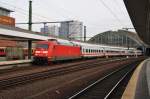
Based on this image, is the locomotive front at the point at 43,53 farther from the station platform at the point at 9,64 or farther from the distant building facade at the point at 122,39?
the distant building facade at the point at 122,39

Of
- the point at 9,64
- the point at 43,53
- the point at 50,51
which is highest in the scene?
the point at 50,51

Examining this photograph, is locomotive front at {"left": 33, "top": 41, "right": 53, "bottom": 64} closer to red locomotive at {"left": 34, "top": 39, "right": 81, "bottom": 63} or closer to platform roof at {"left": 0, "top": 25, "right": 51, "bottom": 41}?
red locomotive at {"left": 34, "top": 39, "right": 81, "bottom": 63}

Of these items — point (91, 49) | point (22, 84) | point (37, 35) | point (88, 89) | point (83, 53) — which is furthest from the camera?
point (91, 49)

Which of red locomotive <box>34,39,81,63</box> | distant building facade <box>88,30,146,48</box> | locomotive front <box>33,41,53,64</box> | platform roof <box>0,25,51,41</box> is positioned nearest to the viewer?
platform roof <box>0,25,51,41</box>

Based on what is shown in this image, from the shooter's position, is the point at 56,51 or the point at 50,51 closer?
the point at 50,51

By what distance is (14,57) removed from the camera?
5547 centimetres

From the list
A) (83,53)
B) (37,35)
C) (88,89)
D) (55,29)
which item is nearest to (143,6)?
(88,89)

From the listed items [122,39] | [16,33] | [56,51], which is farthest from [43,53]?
[122,39]

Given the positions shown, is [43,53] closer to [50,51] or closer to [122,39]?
[50,51]

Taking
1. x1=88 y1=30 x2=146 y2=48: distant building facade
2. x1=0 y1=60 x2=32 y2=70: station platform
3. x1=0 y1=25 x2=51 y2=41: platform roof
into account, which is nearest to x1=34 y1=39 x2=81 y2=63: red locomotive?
x1=0 y1=60 x2=32 y2=70: station platform

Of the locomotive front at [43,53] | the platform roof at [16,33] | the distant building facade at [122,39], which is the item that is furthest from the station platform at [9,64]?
the distant building facade at [122,39]

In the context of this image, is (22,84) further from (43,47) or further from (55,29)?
(55,29)

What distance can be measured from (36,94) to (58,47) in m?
24.1

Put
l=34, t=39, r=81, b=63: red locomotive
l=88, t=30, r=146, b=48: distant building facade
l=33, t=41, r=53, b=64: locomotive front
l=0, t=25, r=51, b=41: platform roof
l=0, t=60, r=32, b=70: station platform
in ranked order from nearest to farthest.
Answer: l=0, t=60, r=32, b=70: station platform, l=0, t=25, r=51, b=41: platform roof, l=33, t=41, r=53, b=64: locomotive front, l=34, t=39, r=81, b=63: red locomotive, l=88, t=30, r=146, b=48: distant building facade
